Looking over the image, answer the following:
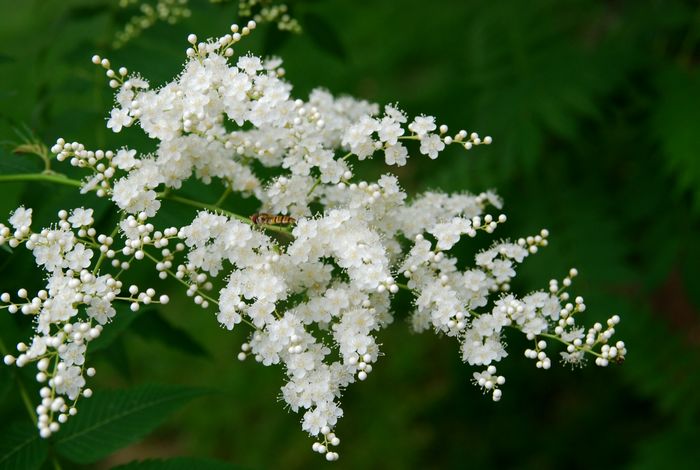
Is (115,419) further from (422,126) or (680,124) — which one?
(680,124)

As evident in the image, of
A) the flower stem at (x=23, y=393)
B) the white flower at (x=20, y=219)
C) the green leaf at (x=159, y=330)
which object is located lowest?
the flower stem at (x=23, y=393)

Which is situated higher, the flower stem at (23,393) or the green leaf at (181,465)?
the flower stem at (23,393)

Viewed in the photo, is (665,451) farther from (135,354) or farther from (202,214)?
(135,354)

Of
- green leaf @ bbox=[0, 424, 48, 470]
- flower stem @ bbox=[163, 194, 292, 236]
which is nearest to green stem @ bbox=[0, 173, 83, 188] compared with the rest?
flower stem @ bbox=[163, 194, 292, 236]

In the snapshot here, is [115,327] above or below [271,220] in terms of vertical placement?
below

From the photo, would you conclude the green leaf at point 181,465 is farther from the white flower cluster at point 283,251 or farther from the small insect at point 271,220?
the small insect at point 271,220

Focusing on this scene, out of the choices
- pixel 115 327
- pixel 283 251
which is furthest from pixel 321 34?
pixel 115 327

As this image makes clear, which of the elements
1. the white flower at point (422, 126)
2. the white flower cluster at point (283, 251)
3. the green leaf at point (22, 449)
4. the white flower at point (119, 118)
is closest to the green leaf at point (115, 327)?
the white flower cluster at point (283, 251)
